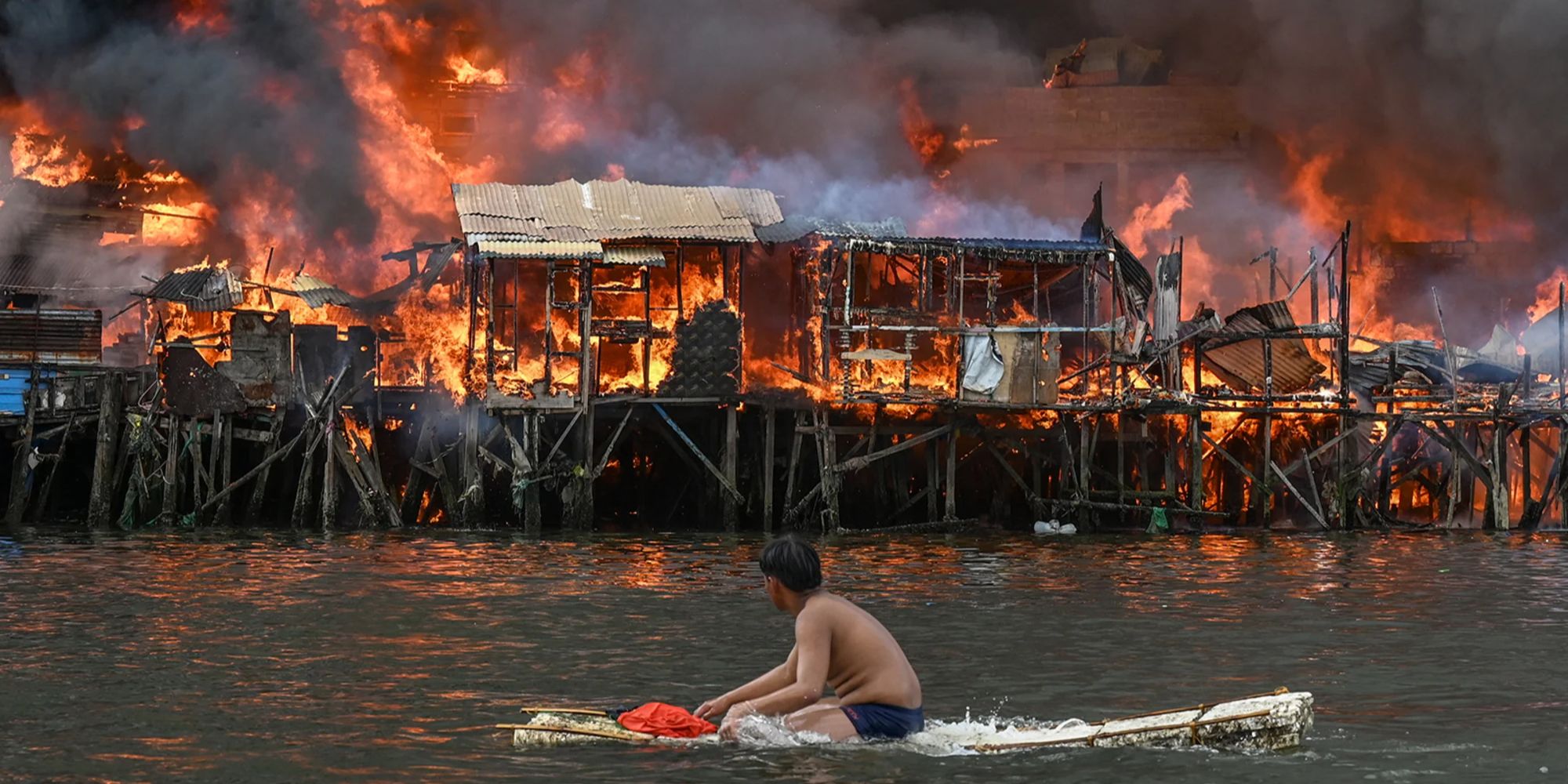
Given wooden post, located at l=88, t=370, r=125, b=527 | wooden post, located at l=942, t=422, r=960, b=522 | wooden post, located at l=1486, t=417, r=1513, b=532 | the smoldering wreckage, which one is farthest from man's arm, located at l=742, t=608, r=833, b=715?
wooden post, located at l=1486, t=417, r=1513, b=532

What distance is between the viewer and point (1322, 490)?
38.7m

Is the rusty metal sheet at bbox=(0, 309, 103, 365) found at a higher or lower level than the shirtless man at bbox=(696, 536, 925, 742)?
higher

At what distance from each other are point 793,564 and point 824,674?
811 millimetres

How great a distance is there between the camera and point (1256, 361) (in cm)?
3944

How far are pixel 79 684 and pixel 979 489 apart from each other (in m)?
27.3

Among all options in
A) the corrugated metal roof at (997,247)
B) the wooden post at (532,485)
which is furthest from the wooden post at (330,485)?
the corrugated metal roof at (997,247)

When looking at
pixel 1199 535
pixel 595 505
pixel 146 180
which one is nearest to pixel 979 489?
pixel 1199 535

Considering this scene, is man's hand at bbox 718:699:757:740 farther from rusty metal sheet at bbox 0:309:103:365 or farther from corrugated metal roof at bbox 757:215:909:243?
rusty metal sheet at bbox 0:309:103:365

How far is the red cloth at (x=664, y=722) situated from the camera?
483 inches

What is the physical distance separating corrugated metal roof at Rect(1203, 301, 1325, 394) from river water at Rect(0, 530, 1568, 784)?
27.9 feet

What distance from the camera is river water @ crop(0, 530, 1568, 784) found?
491 inches

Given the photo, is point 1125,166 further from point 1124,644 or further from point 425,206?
point 1124,644

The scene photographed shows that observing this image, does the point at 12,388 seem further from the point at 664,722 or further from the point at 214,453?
the point at 664,722

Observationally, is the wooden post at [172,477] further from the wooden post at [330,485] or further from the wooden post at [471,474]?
the wooden post at [471,474]
